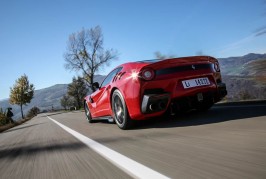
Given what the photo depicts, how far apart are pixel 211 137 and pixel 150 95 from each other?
126 cm

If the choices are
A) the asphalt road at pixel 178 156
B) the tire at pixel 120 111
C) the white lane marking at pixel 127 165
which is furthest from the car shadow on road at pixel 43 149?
the tire at pixel 120 111

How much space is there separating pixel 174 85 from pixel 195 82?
348mm

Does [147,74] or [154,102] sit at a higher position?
[147,74]

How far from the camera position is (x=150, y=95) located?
4.27 metres

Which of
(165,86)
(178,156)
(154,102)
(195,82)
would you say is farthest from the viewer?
(195,82)

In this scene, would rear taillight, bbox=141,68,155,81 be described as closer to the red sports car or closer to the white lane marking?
the red sports car

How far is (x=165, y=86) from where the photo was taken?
437 cm

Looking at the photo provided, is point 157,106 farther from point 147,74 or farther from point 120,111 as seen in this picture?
point 120,111

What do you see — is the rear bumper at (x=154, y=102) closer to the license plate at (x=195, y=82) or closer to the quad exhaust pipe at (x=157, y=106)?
the quad exhaust pipe at (x=157, y=106)

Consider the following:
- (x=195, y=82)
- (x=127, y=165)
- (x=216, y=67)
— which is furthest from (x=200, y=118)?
(x=127, y=165)

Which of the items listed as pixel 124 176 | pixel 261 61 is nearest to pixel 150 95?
pixel 124 176

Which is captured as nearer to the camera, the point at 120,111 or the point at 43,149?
the point at 43,149

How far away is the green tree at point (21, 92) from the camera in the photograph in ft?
178

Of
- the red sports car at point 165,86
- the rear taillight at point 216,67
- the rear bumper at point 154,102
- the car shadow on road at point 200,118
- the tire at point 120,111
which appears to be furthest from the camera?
the rear taillight at point 216,67
